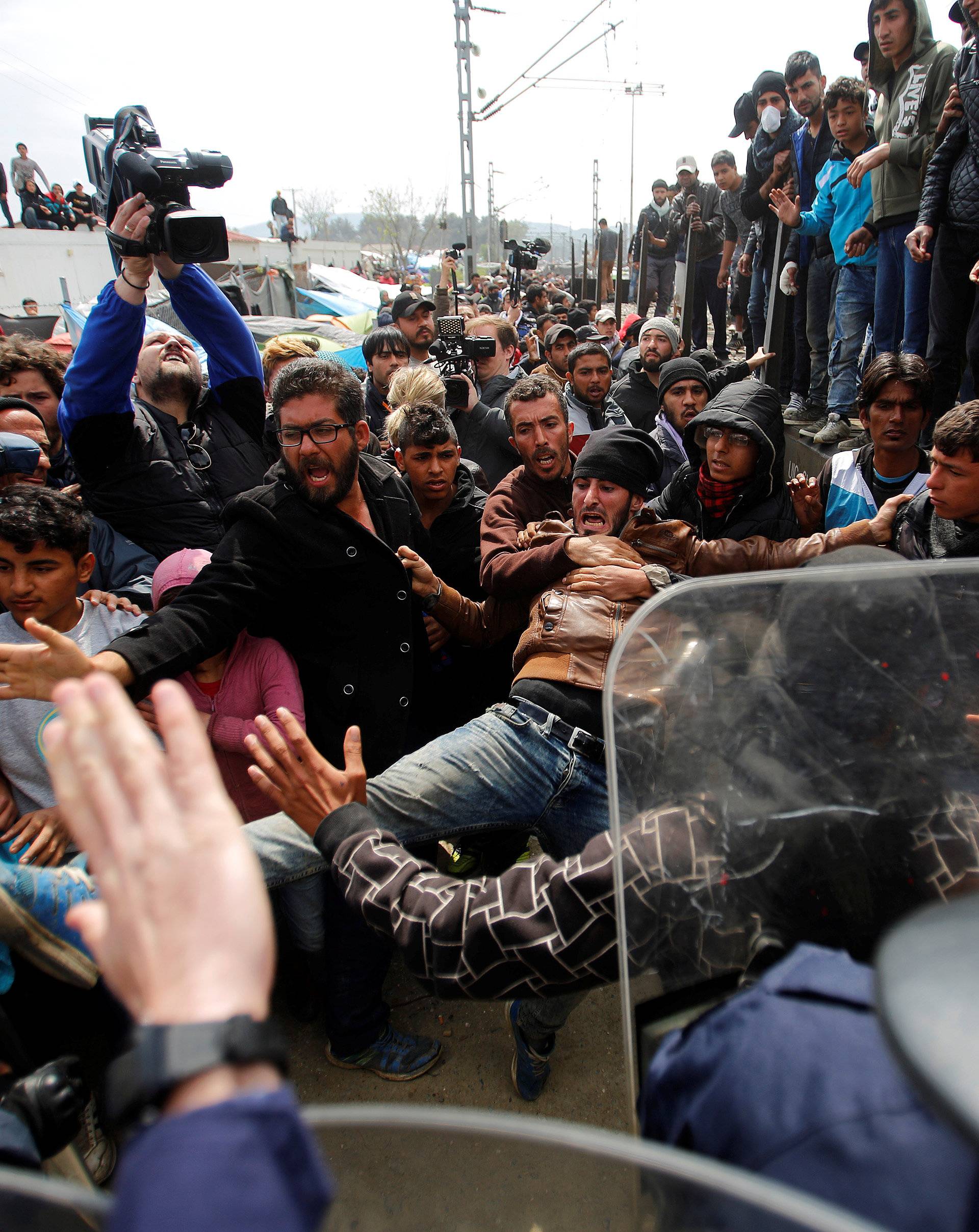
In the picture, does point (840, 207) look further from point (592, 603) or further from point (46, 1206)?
point (46, 1206)

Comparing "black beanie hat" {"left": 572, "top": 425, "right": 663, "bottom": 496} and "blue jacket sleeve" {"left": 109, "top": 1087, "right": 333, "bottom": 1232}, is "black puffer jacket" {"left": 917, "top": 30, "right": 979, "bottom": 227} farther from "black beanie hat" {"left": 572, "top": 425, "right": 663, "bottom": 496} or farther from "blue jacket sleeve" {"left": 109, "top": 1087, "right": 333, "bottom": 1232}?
"blue jacket sleeve" {"left": 109, "top": 1087, "right": 333, "bottom": 1232}

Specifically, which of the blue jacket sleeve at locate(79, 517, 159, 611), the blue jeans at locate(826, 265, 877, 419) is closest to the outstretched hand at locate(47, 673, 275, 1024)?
the blue jacket sleeve at locate(79, 517, 159, 611)

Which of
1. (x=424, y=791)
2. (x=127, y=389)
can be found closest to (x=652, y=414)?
(x=127, y=389)

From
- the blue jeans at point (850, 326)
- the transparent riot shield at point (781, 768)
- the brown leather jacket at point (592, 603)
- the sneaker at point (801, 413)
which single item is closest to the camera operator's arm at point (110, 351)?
the brown leather jacket at point (592, 603)

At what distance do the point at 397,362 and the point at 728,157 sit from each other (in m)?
4.17

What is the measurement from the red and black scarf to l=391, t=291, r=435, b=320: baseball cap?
3434 mm

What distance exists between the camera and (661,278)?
397 inches

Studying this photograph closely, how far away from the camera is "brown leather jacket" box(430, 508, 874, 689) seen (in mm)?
1920

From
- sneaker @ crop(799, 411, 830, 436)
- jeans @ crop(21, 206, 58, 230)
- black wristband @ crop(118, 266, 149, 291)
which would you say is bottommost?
sneaker @ crop(799, 411, 830, 436)

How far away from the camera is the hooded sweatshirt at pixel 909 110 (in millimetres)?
3504

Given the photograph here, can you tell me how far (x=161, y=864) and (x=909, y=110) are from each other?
455 cm

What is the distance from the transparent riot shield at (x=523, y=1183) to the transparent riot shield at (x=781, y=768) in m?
0.21

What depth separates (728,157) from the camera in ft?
22.0

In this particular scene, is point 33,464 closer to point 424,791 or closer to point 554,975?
point 424,791
